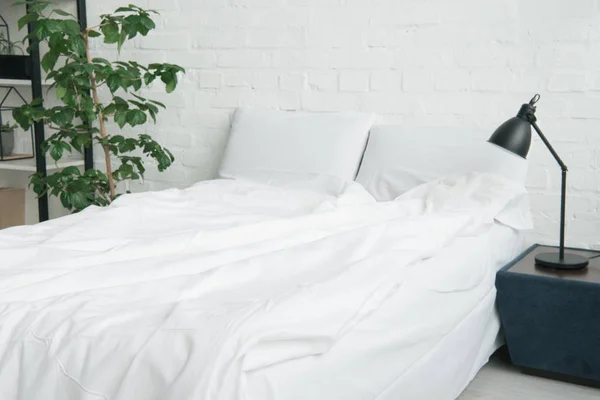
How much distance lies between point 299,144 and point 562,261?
48.4 inches

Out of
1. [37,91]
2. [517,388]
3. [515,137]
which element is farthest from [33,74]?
[517,388]

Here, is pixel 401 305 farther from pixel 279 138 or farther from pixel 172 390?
pixel 279 138

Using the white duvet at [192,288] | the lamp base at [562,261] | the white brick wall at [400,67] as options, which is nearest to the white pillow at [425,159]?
the white brick wall at [400,67]

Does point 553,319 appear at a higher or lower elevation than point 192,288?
lower

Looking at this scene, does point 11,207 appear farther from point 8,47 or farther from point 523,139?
point 523,139

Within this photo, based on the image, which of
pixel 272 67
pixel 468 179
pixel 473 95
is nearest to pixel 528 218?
pixel 468 179

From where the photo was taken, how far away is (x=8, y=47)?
167 inches

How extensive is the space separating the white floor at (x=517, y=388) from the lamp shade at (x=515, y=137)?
0.77m

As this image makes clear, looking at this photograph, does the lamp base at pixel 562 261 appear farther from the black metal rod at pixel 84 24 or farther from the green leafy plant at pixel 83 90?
the black metal rod at pixel 84 24

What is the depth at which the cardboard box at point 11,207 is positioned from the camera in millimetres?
4184

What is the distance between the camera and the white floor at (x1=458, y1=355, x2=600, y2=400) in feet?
8.05

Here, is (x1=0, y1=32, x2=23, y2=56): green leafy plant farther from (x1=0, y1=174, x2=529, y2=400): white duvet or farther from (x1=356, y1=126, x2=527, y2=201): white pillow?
(x1=356, y1=126, x2=527, y2=201): white pillow

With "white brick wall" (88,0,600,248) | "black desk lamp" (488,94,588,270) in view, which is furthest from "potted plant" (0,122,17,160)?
"black desk lamp" (488,94,588,270)

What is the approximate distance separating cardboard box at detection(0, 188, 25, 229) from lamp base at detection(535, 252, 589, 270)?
288 cm
